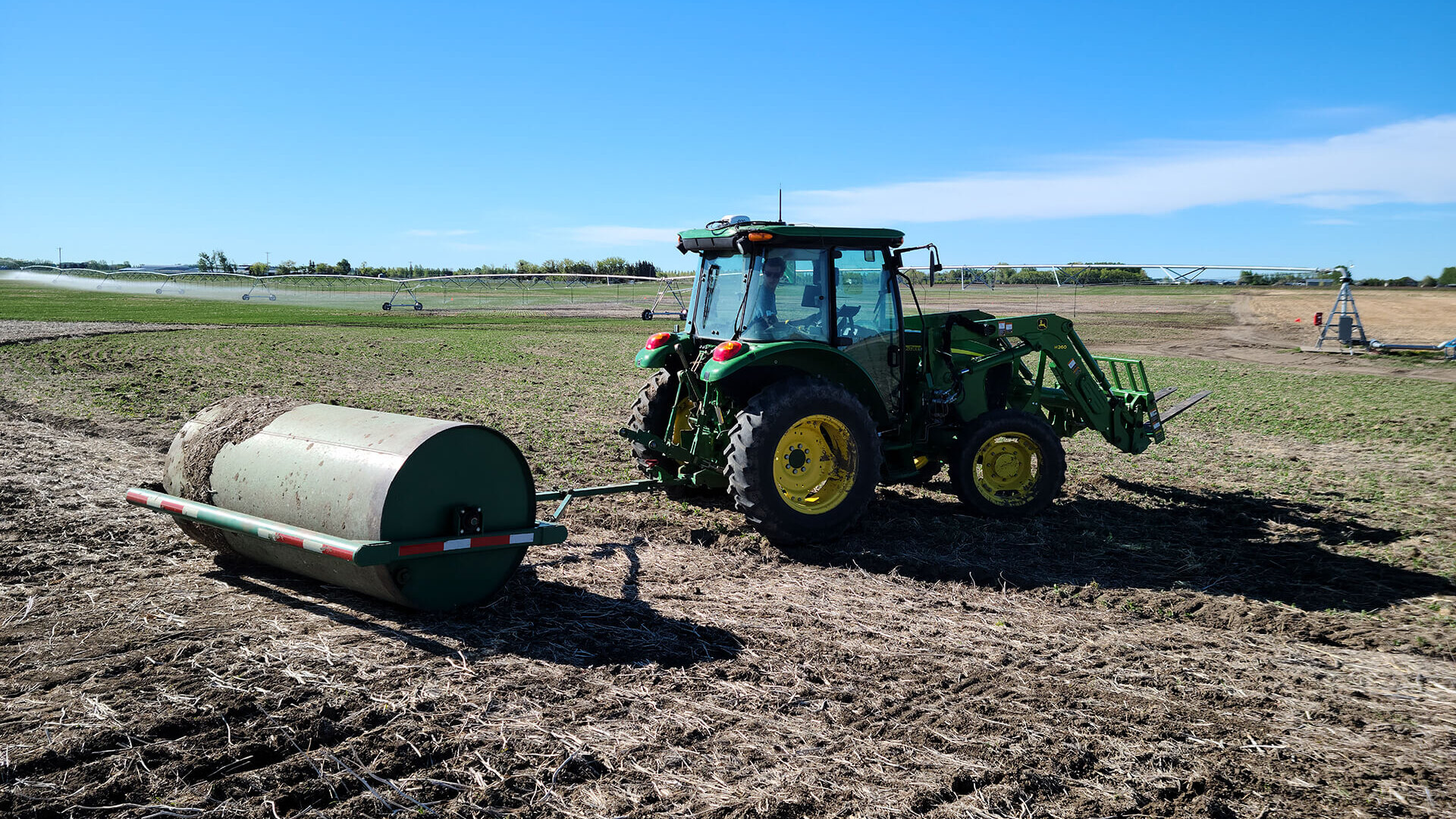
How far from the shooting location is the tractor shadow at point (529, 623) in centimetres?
466

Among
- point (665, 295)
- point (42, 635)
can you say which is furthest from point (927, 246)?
point (665, 295)

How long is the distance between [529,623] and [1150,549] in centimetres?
480

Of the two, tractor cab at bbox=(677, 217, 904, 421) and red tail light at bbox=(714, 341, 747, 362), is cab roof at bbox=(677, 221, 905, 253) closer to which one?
tractor cab at bbox=(677, 217, 904, 421)

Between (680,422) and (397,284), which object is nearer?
(680,422)

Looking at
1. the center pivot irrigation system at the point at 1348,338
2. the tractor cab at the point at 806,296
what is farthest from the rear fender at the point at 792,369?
the center pivot irrigation system at the point at 1348,338

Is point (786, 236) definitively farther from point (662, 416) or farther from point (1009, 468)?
point (1009, 468)

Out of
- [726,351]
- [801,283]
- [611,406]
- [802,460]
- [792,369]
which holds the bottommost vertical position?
[611,406]

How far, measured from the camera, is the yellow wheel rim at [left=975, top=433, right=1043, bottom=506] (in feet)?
25.7

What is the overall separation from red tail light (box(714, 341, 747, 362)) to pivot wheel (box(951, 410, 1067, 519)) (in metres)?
2.24

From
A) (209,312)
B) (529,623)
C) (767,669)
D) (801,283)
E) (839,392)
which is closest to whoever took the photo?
(767,669)

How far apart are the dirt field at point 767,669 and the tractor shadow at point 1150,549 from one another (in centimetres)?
4

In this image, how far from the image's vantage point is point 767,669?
4.57 m

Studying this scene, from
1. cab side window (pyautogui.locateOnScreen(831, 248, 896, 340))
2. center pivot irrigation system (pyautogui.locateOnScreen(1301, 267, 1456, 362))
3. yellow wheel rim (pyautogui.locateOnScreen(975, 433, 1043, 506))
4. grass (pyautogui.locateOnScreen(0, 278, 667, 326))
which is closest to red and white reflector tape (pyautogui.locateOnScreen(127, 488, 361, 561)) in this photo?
cab side window (pyautogui.locateOnScreen(831, 248, 896, 340))

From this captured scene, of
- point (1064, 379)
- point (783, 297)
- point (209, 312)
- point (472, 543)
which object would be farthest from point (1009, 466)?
point (209, 312)
